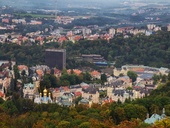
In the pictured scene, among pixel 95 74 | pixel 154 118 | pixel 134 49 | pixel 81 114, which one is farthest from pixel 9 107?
pixel 134 49

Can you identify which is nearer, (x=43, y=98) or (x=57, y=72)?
(x=43, y=98)

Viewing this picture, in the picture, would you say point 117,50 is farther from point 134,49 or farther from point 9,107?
point 9,107

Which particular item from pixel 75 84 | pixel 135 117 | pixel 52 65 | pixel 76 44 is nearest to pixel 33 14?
pixel 76 44

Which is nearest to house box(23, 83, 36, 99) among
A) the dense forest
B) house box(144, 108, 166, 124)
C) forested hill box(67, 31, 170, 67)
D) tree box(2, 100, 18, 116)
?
the dense forest

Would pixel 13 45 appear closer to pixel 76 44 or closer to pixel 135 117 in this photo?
pixel 76 44

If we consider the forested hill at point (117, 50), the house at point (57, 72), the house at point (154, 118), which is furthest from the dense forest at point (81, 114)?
the forested hill at point (117, 50)

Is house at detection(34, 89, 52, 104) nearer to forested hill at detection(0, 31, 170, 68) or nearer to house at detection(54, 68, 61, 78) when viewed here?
house at detection(54, 68, 61, 78)
